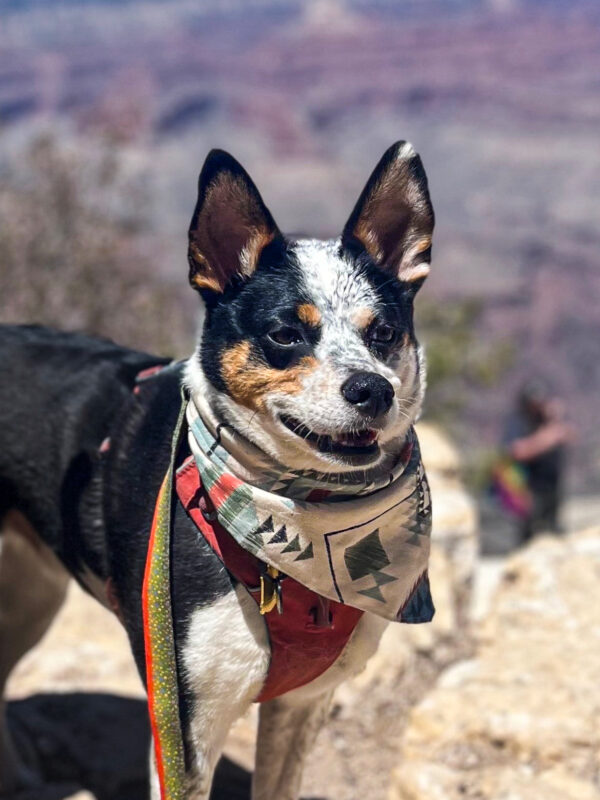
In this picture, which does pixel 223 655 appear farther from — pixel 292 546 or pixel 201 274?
pixel 201 274

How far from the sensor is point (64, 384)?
3.22m

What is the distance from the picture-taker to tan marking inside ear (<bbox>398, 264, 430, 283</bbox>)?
8.87ft

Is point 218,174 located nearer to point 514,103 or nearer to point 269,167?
point 269,167

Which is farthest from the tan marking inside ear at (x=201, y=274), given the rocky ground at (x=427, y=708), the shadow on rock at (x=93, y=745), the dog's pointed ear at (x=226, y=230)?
the shadow on rock at (x=93, y=745)

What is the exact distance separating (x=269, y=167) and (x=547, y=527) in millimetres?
71898

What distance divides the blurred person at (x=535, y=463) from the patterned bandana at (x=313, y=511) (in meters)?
6.72

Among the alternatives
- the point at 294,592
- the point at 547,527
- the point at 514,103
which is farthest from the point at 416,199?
the point at 514,103

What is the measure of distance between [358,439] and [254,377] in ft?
0.99

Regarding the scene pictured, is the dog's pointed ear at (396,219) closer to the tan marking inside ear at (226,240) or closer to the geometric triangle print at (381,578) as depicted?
the tan marking inside ear at (226,240)

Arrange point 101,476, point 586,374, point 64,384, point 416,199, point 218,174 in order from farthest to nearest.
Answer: point 586,374 → point 64,384 → point 101,476 → point 416,199 → point 218,174

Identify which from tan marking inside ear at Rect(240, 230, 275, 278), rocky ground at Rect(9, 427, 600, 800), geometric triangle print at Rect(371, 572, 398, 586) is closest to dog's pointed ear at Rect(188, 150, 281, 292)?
tan marking inside ear at Rect(240, 230, 275, 278)

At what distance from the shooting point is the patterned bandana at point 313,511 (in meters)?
2.49

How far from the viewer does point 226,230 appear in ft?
8.43

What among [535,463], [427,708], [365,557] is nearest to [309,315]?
[365,557]
